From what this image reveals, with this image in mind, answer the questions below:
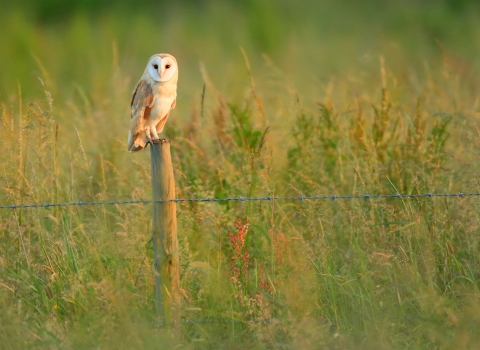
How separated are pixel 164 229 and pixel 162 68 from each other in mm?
1089

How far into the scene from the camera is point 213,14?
48.4 feet

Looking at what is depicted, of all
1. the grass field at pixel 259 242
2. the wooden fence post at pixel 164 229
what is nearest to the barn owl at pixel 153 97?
the grass field at pixel 259 242

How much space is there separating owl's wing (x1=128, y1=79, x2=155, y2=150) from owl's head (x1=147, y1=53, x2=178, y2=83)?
0.11 meters

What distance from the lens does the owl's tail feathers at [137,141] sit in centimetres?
456

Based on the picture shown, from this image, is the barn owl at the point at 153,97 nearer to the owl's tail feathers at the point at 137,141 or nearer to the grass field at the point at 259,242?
the owl's tail feathers at the point at 137,141

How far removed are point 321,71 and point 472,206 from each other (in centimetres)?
685

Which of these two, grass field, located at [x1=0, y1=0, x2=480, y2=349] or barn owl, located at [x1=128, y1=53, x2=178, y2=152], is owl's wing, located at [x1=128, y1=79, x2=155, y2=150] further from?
grass field, located at [x1=0, y1=0, x2=480, y2=349]

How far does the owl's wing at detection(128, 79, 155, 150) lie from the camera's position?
4348 mm

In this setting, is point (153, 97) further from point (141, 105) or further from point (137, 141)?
point (137, 141)

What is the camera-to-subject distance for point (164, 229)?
Answer: 3541mm

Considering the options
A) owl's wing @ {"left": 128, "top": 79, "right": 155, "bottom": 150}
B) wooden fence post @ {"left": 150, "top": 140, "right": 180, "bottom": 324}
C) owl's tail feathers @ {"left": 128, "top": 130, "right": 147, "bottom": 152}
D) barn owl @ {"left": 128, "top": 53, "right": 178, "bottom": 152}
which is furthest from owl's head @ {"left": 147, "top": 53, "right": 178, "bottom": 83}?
wooden fence post @ {"left": 150, "top": 140, "right": 180, "bottom": 324}

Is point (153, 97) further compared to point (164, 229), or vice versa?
point (153, 97)

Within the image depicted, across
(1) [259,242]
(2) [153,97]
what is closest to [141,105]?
(2) [153,97]

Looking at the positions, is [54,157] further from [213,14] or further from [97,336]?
[213,14]
